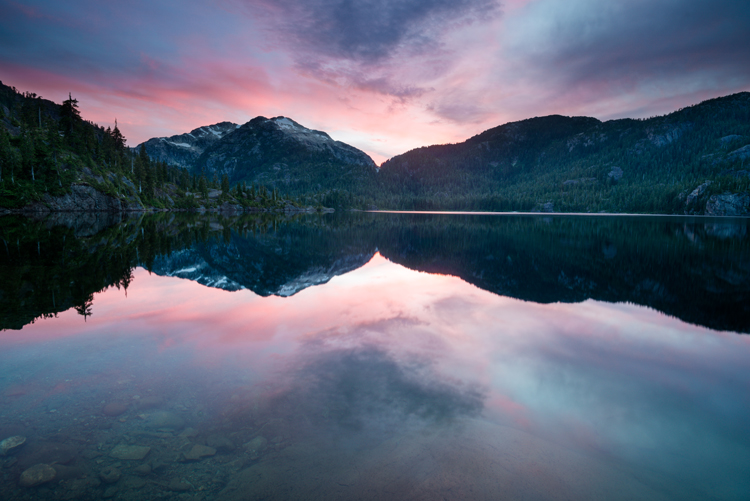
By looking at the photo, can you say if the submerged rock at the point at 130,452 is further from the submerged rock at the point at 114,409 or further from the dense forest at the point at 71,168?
the dense forest at the point at 71,168

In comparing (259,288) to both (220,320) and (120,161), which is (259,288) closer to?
(220,320)

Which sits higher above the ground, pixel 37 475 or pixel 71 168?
pixel 71 168

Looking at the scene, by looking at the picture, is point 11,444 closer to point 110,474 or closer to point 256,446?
point 110,474

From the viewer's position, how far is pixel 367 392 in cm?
844

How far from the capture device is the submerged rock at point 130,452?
5952 mm

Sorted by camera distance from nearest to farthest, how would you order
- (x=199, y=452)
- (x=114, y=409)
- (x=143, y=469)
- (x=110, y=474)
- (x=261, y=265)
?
(x=110, y=474)
(x=143, y=469)
(x=199, y=452)
(x=114, y=409)
(x=261, y=265)

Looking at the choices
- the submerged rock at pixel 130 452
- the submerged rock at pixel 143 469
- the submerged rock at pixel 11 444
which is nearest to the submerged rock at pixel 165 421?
the submerged rock at pixel 130 452

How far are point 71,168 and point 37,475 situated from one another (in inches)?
4754

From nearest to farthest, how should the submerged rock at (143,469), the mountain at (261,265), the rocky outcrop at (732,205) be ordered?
the submerged rock at (143,469), the mountain at (261,265), the rocky outcrop at (732,205)

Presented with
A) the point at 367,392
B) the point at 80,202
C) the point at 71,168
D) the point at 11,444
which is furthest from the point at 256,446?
the point at 71,168

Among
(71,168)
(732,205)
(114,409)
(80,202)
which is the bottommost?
(114,409)

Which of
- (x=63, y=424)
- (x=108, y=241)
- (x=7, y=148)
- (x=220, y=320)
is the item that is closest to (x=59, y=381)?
(x=63, y=424)

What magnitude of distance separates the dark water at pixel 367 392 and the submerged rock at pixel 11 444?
0.13 m

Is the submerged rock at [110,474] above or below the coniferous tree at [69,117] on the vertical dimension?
below
